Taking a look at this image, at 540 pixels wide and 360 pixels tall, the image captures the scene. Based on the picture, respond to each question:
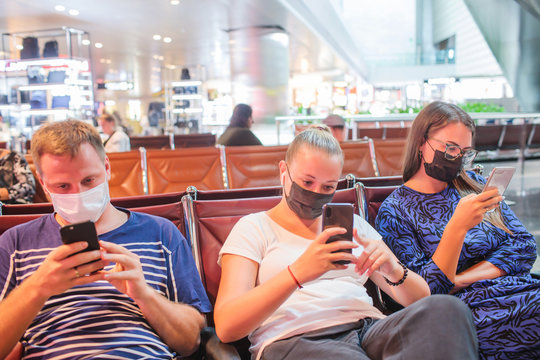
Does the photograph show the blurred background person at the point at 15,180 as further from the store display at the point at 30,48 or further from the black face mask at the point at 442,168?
the store display at the point at 30,48

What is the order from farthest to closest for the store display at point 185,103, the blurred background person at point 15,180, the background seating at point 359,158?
the store display at point 185,103, the background seating at point 359,158, the blurred background person at point 15,180

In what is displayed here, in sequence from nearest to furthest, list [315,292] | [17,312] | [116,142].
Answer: [17,312], [315,292], [116,142]

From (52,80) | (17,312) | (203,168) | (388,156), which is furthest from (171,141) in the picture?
(17,312)

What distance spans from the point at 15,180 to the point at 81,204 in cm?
319

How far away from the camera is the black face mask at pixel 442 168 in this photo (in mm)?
2193

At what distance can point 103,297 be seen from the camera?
5.44 feet

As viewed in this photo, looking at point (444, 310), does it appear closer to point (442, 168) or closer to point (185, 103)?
point (442, 168)

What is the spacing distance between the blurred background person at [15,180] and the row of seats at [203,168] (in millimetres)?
325

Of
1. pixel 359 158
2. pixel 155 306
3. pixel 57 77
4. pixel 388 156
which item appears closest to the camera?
pixel 155 306

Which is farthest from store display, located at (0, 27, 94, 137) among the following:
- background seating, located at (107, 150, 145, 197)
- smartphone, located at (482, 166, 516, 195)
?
smartphone, located at (482, 166, 516, 195)

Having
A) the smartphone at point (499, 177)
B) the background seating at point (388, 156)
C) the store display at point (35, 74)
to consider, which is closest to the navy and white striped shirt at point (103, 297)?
the smartphone at point (499, 177)

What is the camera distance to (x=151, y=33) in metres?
14.2

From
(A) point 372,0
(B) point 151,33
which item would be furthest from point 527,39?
(A) point 372,0

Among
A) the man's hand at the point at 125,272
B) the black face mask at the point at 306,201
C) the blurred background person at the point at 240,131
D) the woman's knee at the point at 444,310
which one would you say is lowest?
the woman's knee at the point at 444,310
